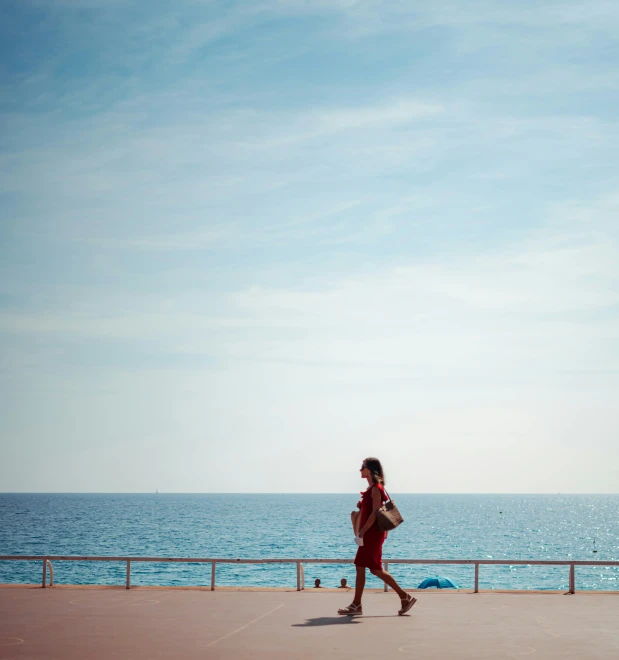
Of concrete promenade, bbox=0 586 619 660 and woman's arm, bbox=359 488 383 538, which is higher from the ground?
woman's arm, bbox=359 488 383 538

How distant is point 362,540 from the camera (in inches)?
466

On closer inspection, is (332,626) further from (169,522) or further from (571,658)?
(169,522)

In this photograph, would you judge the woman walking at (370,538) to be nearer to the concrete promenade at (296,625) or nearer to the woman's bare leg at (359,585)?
the woman's bare leg at (359,585)

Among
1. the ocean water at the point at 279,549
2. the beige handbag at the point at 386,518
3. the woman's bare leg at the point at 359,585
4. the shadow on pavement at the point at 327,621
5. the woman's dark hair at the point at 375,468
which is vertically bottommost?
the ocean water at the point at 279,549

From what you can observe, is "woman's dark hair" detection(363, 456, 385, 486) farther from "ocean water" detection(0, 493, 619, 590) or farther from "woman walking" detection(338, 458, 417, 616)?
"ocean water" detection(0, 493, 619, 590)

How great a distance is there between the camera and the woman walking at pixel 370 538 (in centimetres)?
1177

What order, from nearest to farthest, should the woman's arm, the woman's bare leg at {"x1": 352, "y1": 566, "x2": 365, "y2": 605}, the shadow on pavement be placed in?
the shadow on pavement < the woman's arm < the woman's bare leg at {"x1": 352, "y1": 566, "x2": 365, "y2": 605}

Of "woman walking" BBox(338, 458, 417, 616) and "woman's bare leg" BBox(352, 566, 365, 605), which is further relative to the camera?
"woman's bare leg" BBox(352, 566, 365, 605)

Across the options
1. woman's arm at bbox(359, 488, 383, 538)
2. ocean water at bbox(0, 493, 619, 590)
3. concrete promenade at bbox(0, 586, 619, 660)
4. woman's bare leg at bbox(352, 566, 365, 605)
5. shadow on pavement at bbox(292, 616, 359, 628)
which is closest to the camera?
concrete promenade at bbox(0, 586, 619, 660)

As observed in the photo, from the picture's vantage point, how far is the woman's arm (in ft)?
38.5

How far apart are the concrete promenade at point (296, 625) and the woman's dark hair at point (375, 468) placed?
178cm

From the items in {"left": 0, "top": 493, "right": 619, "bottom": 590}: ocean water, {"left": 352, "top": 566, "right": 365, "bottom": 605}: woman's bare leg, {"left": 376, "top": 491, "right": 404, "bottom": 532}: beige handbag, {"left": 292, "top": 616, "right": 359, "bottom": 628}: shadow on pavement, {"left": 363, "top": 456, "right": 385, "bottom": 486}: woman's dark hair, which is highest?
{"left": 363, "top": 456, "right": 385, "bottom": 486}: woman's dark hair

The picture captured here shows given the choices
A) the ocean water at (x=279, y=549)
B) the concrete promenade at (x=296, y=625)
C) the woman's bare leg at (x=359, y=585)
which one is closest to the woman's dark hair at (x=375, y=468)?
the woman's bare leg at (x=359, y=585)

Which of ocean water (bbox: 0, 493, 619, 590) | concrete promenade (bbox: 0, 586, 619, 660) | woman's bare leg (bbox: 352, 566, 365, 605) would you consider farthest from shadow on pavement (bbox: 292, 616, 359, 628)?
ocean water (bbox: 0, 493, 619, 590)
